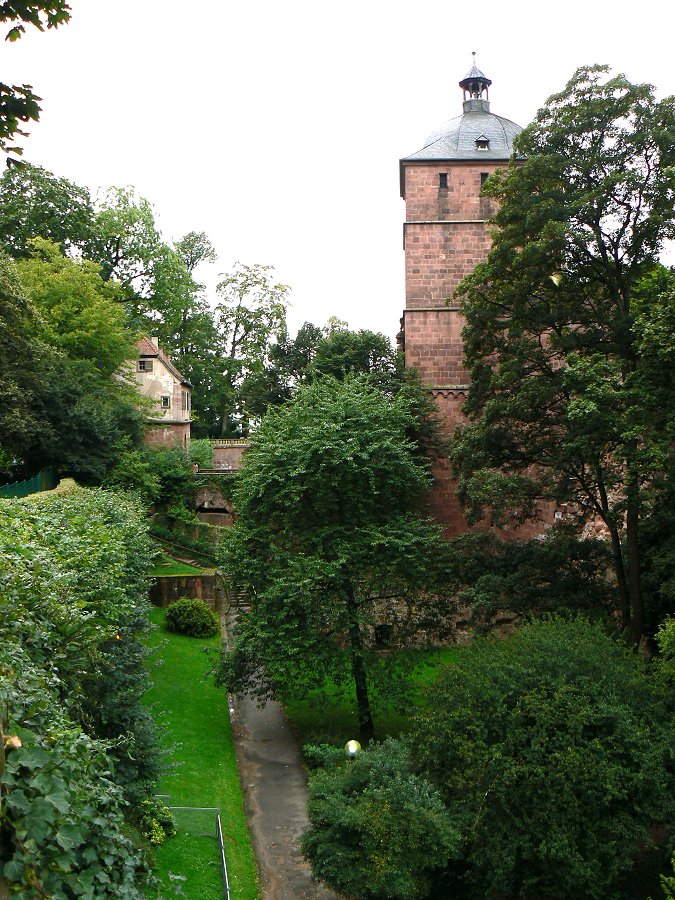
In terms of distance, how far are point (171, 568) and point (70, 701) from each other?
25.0 metres

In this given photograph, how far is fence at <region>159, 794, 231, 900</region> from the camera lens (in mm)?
15375

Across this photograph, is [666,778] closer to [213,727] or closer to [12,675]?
[12,675]

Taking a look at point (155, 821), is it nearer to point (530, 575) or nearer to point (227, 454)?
point (530, 575)

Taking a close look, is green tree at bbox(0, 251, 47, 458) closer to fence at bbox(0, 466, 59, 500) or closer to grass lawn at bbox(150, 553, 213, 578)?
fence at bbox(0, 466, 59, 500)

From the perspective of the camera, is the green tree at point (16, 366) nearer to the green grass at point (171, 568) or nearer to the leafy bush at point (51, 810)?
the green grass at point (171, 568)

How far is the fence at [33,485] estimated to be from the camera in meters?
26.4

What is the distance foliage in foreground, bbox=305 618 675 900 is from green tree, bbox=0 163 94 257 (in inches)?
1340

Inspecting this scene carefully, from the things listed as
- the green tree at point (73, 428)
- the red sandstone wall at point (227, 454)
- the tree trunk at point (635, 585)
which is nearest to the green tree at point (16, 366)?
the green tree at point (73, 428)

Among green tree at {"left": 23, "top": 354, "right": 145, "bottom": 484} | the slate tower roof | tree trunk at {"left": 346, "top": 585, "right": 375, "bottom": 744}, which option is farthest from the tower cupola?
tree trunk at {"left": 346, "top": 585, "right": 375, "bottom": 744}

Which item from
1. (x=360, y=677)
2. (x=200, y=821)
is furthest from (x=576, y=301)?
(x=200, y=821)

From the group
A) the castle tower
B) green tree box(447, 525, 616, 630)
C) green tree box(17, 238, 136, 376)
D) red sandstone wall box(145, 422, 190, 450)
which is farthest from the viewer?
red sandstone wall box(145, 422, 190, 450)

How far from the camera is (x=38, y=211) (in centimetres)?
4094

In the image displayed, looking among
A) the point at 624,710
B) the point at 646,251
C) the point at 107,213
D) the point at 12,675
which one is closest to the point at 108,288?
the point at 107,213

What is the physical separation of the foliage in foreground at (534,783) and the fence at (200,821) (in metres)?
2.62
